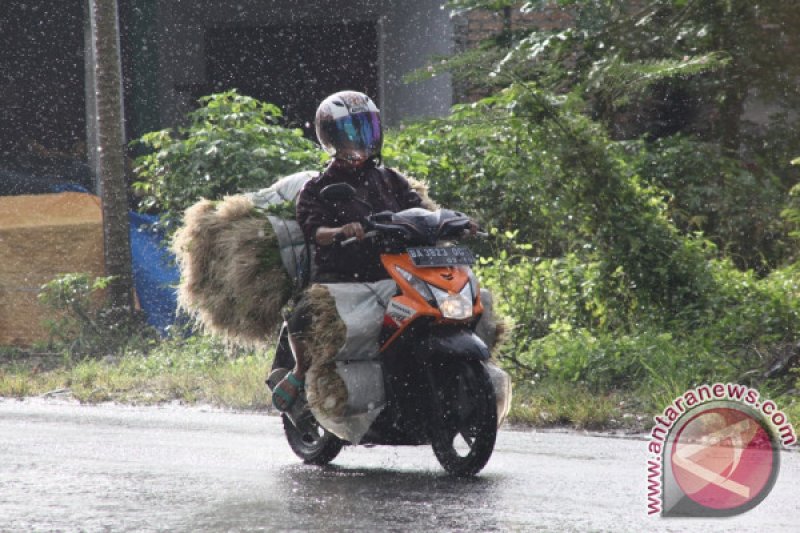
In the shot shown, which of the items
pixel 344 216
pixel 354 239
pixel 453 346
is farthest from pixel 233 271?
pixel 453 346

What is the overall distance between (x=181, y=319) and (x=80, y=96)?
399 inches

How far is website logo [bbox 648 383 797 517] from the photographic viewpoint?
640 cm

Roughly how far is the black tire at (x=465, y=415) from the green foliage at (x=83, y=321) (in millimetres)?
→ 7846

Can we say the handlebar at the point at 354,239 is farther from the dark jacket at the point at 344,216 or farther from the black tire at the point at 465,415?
the black tire at the point at 465,415

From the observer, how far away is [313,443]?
313 inches

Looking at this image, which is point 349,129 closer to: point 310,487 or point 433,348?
point 433,348

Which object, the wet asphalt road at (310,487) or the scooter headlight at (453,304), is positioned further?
the scooter headlight at (453,304)

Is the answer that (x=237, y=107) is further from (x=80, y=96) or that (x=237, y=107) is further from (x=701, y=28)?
(x=80, y=96)

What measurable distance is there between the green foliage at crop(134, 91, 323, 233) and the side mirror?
623cm

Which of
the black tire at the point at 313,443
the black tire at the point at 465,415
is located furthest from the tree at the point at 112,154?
the black tire at the point at 465,415

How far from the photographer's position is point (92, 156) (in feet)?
63.7

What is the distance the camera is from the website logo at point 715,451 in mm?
6402

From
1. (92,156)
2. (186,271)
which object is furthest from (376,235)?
(92,156)

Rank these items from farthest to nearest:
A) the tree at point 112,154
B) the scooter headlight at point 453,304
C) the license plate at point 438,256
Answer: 1. the tree at point 112,154
2. the license plate at point 438,256
3. the scooter headlight at point 453,304
